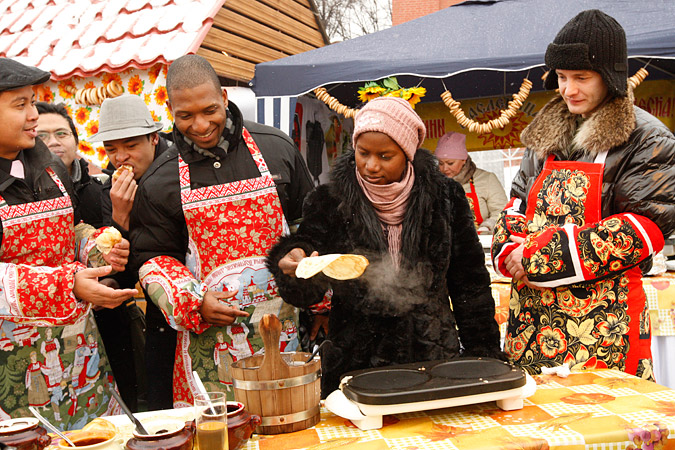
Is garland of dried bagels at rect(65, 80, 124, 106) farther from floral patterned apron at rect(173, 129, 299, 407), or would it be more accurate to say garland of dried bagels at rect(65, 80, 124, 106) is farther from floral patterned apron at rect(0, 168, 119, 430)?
floral patterned apron at rect(173, 129, 299, 407)

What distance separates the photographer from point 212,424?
4.13 ft

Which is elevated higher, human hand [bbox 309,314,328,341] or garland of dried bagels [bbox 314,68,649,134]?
garland of dried bagels [bbox 314,68,649,134]

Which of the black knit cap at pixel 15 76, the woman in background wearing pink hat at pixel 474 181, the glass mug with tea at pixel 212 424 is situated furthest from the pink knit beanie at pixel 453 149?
the glass mug with tea at pixel 212 424

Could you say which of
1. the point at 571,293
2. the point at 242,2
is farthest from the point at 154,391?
the point at 242,2

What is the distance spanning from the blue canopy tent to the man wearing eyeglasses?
240 cm

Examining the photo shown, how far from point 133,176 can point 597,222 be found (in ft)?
6.88

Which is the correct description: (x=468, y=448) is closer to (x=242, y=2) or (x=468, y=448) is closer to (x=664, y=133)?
(x=664, y=133)

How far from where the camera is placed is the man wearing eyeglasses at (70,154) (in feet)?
9.91

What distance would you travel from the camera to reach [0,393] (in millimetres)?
2148

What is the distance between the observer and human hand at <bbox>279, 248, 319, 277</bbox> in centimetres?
188

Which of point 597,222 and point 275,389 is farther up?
point 597,222

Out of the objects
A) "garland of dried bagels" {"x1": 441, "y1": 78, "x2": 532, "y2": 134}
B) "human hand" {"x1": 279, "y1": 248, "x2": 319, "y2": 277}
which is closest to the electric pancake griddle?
"human hand" {"x1": 279, "y1": 248, "x2": 319, "y2": 277}

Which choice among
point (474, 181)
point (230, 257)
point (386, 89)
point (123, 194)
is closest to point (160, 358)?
point (230, 257)

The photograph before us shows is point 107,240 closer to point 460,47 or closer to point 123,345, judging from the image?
point 123,345
